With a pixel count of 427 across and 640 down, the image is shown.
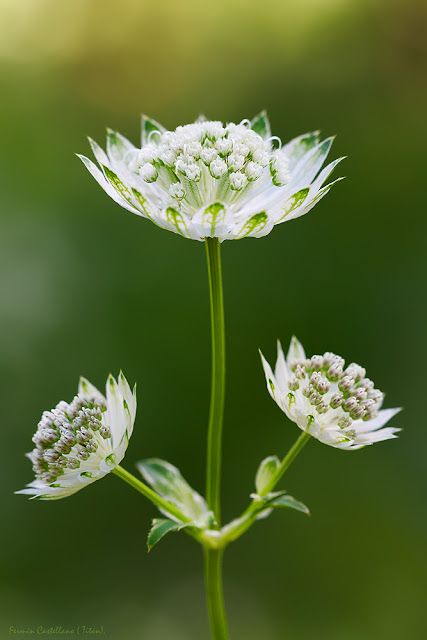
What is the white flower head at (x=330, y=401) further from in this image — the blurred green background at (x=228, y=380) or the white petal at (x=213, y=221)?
the blurred green background at (x=228, y=380)

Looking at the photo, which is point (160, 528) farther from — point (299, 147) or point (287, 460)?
point (299, 147)

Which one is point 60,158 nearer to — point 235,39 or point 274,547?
point 235,39

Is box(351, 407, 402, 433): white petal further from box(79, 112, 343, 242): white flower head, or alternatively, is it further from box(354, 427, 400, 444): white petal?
box(79, 112, 343, 242): white flower head

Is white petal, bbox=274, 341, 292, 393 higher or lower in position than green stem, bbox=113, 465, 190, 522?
higher

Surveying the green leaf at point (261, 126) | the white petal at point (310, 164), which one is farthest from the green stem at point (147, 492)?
the green leaf at point (261, 126)

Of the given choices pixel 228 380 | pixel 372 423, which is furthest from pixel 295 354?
pixel 228 380

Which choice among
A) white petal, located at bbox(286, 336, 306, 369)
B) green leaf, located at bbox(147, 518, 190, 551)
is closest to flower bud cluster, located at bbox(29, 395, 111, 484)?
green leaf, located at bbox(147, 518, 190, 551)
